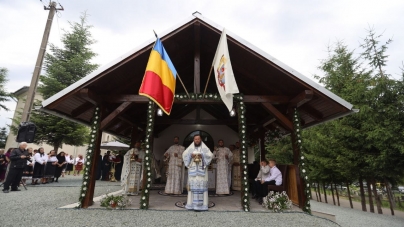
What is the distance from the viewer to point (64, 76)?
16141 millimetres

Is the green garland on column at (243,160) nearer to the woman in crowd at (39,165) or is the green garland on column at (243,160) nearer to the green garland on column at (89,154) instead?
the green garland on column at (89,154)

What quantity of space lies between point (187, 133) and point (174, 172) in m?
3.84

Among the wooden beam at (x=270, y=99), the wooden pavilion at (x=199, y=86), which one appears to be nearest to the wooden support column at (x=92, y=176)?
the wooden pavilion at (x=199, y=86)

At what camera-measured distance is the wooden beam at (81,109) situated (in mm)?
6569

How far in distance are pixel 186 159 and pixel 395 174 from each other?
9758 millimetres

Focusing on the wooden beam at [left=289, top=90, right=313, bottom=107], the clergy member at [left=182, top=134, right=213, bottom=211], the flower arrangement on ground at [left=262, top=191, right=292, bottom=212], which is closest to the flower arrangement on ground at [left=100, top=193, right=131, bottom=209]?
the clergy member at [left=182, top=134, right=213, bottom=211]

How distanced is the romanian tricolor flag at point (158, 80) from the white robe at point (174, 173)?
3.41m

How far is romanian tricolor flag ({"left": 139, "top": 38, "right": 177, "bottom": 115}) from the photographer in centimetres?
447

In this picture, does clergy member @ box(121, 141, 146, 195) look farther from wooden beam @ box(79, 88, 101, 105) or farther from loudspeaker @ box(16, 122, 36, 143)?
loudspeaker @ box(16, 122, 36, 143)

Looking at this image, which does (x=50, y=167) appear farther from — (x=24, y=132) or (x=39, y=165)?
(x=24, y=132)

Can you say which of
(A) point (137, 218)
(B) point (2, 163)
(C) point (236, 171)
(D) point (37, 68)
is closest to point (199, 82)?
(A) point (137, 218)

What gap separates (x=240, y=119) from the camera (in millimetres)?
5922

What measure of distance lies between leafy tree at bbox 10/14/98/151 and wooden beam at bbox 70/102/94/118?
367 inches

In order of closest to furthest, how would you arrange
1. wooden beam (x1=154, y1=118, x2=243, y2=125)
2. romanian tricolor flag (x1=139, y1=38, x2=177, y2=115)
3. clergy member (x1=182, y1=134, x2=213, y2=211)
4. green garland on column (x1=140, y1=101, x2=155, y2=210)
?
romanian tricolor flag (x1=139, y1=38, x2=177, y2=115) < green garland on column (x1=140, y1=101, x2=155, y2=210) < clergy member (x1=182, y1=134, x2=213, y2=211) < wooden beam (x1=154, y1=118, x2=243, y2=125)
